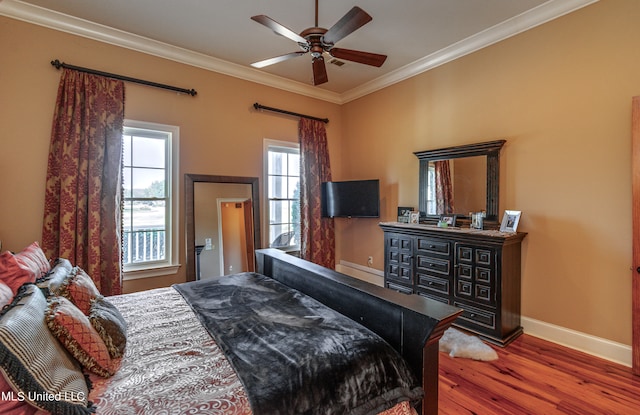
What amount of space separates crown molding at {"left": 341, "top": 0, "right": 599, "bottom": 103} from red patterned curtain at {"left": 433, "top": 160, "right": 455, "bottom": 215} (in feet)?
4.34

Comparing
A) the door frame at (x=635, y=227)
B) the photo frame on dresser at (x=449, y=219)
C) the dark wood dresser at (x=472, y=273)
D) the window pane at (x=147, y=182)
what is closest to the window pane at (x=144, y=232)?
the window pane at (x=147, y=182)

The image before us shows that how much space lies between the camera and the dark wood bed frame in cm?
138

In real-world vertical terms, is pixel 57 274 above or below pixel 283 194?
below

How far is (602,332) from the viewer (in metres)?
2.54

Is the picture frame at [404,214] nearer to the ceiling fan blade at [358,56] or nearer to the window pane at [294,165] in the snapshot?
the window pane at [294,165]

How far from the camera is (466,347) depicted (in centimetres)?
270

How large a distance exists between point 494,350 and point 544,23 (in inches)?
127

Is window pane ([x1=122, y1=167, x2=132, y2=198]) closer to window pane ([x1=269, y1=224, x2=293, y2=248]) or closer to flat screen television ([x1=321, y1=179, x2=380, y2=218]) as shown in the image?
window pane ([x1=269, y1=224, x2=293, y2=248])

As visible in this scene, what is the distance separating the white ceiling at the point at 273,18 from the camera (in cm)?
274

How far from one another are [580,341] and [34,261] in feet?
14.5

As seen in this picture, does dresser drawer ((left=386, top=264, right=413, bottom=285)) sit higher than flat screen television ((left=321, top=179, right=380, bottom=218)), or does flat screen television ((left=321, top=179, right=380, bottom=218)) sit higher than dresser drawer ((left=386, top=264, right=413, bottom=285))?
flat screen television ((left=321, top=179, right=380, bottom=218))

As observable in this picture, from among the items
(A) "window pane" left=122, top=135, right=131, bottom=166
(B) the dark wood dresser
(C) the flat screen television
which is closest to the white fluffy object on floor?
(B) the dark wood dresser

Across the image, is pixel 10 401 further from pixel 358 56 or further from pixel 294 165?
pixel 294 165

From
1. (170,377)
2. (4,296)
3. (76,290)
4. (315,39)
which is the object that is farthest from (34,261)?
(315,39)
